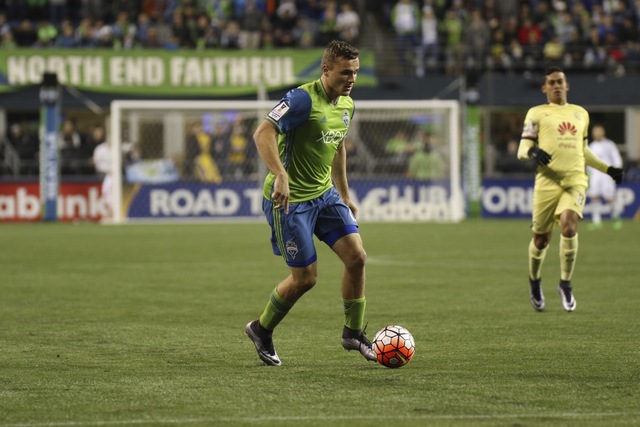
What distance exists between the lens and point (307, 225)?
8.12 meters

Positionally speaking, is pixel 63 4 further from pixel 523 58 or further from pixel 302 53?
pixel 523 58

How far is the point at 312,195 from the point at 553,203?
4.53m

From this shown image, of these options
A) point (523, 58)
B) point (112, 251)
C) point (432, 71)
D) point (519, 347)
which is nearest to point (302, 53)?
point (432, 71)

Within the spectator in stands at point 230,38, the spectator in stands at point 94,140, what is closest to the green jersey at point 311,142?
the spectator in stands at point 94,140

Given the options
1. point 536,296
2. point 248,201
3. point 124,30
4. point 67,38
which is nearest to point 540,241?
point 536,296

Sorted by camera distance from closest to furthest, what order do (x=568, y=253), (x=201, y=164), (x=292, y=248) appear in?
1. (x=292, y=248)
2. (x=568, y=253)
3. (x=201, y=164)

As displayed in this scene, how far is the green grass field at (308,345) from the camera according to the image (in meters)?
6.57

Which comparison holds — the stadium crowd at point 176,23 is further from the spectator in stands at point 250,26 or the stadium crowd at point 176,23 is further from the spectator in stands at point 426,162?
the spectator in stands at point 426,162

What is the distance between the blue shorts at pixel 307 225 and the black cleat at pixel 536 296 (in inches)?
159

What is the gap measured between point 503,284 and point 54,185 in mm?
15995

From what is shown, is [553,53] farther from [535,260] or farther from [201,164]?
[535,260]

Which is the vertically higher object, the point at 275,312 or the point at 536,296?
the point at 275,312

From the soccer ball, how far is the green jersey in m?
1.05

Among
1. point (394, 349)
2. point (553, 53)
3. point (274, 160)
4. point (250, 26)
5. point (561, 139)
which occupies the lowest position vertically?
point (394, 349)
